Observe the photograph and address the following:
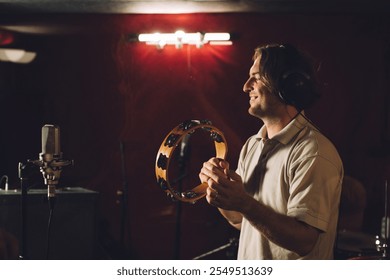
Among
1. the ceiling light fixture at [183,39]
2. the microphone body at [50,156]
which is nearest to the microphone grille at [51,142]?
the microphone body at [50,156]

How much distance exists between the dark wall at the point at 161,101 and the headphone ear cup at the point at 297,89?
3.00m

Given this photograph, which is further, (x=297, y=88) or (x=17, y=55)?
(x=17, y=55)

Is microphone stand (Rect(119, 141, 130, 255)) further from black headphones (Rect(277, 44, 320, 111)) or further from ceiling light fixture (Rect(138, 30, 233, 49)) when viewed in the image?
black headphones (Rect(277, 44, 320, 111))

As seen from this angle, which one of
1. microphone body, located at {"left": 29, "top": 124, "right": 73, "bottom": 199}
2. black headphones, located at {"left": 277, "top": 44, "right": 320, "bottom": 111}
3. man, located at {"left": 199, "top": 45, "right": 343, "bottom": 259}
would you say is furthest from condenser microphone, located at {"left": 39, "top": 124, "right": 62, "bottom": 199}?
black headphones, located at {"left": 277, "top": 44, "right": 320, "bottom": 111}

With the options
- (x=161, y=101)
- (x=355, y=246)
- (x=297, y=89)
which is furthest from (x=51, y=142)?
(x=161, y=101)

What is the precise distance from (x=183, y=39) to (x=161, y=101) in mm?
625

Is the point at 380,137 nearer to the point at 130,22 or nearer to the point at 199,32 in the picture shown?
the point at 199,32

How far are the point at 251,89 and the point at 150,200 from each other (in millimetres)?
3172

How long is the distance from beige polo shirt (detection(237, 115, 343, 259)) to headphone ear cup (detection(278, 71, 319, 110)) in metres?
0.07

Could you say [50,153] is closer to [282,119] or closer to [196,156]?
[282,119]

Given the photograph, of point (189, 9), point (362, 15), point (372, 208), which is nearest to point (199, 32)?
point (189, 9)

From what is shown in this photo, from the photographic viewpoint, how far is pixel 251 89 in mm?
2102

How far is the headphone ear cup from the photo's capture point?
1.95m

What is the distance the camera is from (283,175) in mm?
1888
